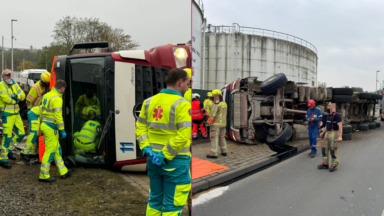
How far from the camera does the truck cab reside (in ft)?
14.4

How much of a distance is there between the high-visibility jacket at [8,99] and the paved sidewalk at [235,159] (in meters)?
3.45

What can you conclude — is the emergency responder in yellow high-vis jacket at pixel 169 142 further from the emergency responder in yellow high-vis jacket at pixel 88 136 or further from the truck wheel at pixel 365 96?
the truck wheel at pixel 365 96

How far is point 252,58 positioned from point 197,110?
13.4 m

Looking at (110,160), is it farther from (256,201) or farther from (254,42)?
(254,42)

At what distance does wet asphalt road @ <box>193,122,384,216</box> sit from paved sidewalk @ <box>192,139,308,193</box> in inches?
9.0

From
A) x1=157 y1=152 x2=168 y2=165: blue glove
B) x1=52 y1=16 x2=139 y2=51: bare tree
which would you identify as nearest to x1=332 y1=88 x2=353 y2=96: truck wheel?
x1=157 y1=152 x2=168 y2=165: blue glove

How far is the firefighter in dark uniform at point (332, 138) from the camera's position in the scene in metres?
5.79

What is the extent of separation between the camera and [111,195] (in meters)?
3.55

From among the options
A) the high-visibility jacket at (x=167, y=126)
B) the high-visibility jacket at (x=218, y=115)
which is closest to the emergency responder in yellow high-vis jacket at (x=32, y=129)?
the high-visibility jacket at (x=167, y=126)

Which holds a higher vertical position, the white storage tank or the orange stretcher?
the white storage tank

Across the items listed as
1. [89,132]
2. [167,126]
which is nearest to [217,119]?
[89,132]

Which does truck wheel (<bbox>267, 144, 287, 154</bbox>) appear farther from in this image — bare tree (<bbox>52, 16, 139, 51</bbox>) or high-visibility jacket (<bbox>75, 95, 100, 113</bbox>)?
bare tree (<bbox>52, 16, 139, 51</bbox>)

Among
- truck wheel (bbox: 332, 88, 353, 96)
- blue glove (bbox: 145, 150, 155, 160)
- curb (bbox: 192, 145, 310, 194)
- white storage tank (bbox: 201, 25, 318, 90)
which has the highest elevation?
white storage tank (bbox: 201, 25, 318, 90)

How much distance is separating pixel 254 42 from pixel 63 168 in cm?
1969
